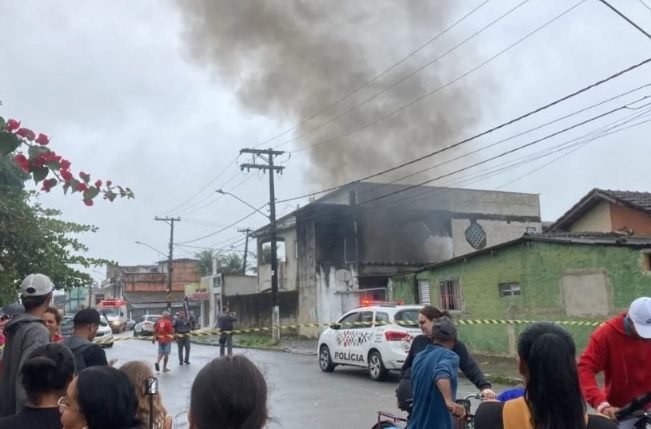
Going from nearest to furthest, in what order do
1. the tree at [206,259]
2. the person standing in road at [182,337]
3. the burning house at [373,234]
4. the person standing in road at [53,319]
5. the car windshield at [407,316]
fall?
the person standing in road at [53,319] → the car windshield at [407,316] → the person standing in road at [182,337] → the burning house at [373,234] → the tree at [206,259]

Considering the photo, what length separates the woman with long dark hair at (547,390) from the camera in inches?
89.1

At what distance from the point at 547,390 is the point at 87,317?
3.39 m

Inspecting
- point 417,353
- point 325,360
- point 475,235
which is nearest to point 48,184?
point 417,353

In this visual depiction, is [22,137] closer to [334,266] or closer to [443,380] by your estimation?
[443,380]

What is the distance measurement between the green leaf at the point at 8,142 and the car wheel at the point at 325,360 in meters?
12.3

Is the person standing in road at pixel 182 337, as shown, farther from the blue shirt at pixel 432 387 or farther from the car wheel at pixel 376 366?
the blue shirt at pixel 432 387

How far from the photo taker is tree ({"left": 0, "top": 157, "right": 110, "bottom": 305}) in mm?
8930

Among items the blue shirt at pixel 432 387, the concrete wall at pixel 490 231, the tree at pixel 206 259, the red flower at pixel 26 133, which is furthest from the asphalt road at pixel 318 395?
the tree at pixel 206 259

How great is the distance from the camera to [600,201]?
2170cm

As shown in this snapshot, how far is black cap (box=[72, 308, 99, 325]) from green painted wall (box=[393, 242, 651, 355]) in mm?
12451

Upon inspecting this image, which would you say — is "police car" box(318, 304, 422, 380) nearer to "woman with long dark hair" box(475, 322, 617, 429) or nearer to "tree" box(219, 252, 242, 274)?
"woman with long dark hair" box(475, 322, 617, 429)

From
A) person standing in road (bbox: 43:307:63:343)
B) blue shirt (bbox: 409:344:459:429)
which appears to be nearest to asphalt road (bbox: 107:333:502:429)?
person standing in road (bbox: 43:307:63:343)

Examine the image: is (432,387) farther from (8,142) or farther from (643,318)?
(8,142)

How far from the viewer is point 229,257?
6325 cm
